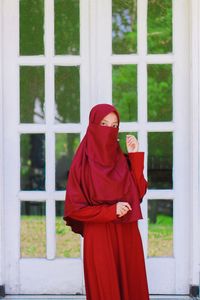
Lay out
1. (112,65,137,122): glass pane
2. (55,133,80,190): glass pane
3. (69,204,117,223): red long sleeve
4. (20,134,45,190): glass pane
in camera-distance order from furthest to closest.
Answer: (55,133,80,190): glass pane, (20,134,45,190): glass pane, (112,65,137,122): glass pane, (69,204,117,223): red long sleeve

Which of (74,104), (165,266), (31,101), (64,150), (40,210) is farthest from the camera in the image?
(64,150)

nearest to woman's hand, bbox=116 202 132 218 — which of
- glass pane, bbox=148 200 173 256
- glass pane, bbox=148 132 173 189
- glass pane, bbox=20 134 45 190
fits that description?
glass pane, bbox=148 132 173 189

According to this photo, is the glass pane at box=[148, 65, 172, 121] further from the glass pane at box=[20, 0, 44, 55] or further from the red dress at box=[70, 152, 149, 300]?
the red dress at box=[70, 152, 149, 300]

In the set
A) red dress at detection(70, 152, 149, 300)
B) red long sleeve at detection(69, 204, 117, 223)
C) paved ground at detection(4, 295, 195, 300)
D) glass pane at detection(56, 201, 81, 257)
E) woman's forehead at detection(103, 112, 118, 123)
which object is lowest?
glass pane at detection(56, 201, 81, 257)

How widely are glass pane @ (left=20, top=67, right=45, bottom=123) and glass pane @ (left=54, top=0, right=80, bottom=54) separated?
0.31m

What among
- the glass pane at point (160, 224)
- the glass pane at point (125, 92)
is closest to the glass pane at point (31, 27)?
the glass pane at point (125, 92)

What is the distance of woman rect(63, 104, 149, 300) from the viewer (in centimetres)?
295

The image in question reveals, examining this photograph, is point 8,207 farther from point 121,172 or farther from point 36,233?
point 36,233

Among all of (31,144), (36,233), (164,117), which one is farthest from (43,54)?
(31,144)

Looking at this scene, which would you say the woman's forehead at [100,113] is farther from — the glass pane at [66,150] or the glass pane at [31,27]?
the glass pane at [66,150]

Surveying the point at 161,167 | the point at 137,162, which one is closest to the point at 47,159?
the point at 137,162

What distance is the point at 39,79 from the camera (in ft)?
14.8

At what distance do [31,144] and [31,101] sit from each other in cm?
216

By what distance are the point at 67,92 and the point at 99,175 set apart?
2469mm
